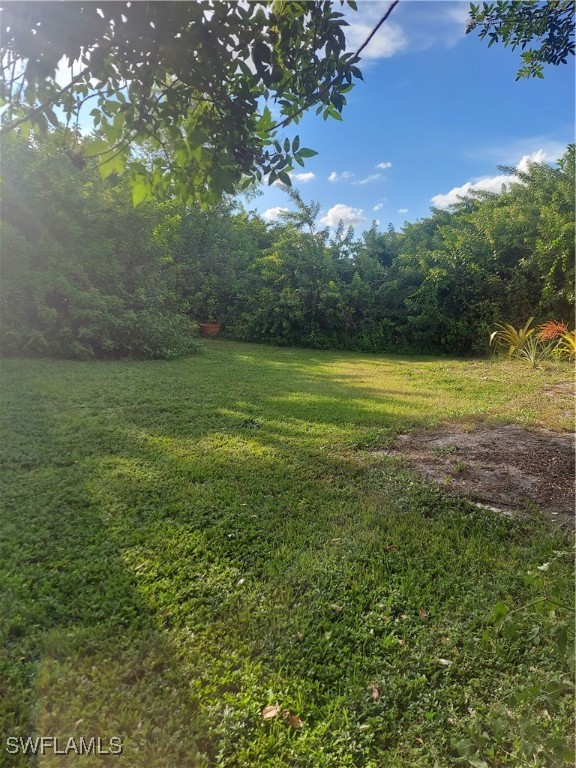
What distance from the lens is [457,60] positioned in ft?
9.95

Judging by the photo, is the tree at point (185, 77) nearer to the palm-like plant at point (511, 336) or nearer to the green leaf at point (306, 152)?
the green leaf at point (306, 152)

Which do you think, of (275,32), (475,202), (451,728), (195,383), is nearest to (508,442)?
(451,728)

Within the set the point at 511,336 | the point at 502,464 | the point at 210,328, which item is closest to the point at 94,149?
the point at 502,464

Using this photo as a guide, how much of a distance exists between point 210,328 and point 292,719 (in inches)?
468

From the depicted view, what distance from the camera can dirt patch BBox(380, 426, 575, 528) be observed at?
8.59ft

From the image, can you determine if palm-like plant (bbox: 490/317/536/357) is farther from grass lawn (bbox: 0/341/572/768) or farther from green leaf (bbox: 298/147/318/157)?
green leaf (bbox: 298/147/318/157)

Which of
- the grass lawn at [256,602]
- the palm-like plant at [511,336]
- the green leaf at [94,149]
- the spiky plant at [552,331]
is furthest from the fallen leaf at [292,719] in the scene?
the palm-like plant at [511,336]

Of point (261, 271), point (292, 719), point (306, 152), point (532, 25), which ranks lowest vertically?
point (292, 719)

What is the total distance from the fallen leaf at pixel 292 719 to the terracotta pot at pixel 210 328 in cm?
1182

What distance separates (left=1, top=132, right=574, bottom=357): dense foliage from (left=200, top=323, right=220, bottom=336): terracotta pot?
16.2 inches

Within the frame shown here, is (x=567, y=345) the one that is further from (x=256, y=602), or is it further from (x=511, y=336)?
(x=256, y=602)

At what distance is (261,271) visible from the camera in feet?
41.1

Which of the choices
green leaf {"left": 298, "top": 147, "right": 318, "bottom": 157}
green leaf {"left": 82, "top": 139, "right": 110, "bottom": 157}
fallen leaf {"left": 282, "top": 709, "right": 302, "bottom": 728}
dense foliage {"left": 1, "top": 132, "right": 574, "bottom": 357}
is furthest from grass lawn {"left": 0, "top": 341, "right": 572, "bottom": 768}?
dense foliage {"left": 1, "top": 132, "right": 574, "bottom": 357}

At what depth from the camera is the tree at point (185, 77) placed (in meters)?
1.20
